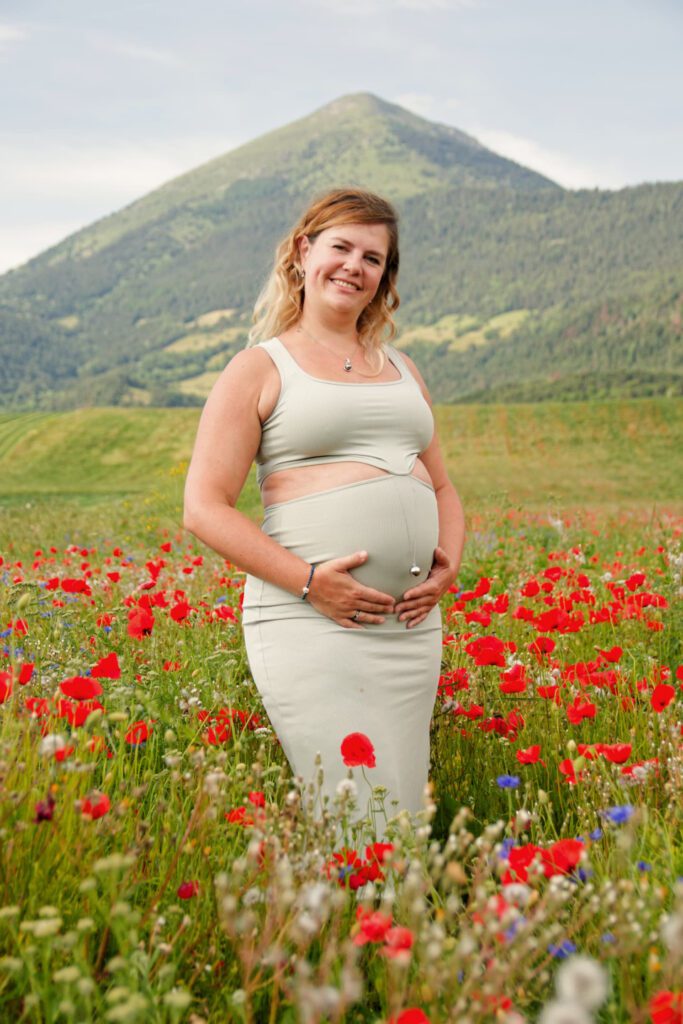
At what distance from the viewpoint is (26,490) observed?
32.0m

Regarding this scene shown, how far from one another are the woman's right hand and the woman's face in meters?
0.83

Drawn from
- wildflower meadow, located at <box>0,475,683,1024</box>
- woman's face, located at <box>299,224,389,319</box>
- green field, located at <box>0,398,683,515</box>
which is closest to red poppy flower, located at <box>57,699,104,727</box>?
wildflower meadow, located at <box>0,475,683,1024</box>

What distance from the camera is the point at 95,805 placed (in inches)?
57.6

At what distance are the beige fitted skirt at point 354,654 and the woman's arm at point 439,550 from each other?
0.16ft

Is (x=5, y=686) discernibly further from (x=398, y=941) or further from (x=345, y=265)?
(x=345, y=265)

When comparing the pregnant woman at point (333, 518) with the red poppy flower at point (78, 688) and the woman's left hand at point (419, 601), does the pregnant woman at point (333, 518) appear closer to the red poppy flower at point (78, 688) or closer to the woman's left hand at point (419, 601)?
the woman's left hand at point (419, 601)

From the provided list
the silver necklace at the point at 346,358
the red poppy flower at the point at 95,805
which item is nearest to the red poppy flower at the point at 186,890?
the red poppy flower at the point at 95,805

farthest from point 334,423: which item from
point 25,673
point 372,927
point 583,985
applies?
point 583,985

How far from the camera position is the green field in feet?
98.3

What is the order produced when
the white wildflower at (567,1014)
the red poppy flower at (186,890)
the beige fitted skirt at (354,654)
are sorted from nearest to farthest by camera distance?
the white wildflower at (567,1014)
the red poppy flower at (186,890)
the beige fitted skirt at (354,654)

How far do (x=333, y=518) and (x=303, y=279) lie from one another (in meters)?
0.88

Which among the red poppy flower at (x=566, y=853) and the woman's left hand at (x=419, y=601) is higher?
the woman's left hand at (x=419, y=601)

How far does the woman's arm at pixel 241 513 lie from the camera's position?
2.50 m

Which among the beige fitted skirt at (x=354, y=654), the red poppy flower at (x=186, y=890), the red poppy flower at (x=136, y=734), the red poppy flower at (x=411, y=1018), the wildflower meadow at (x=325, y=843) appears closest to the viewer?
the red poppy flower at (x=411, y=1018)
